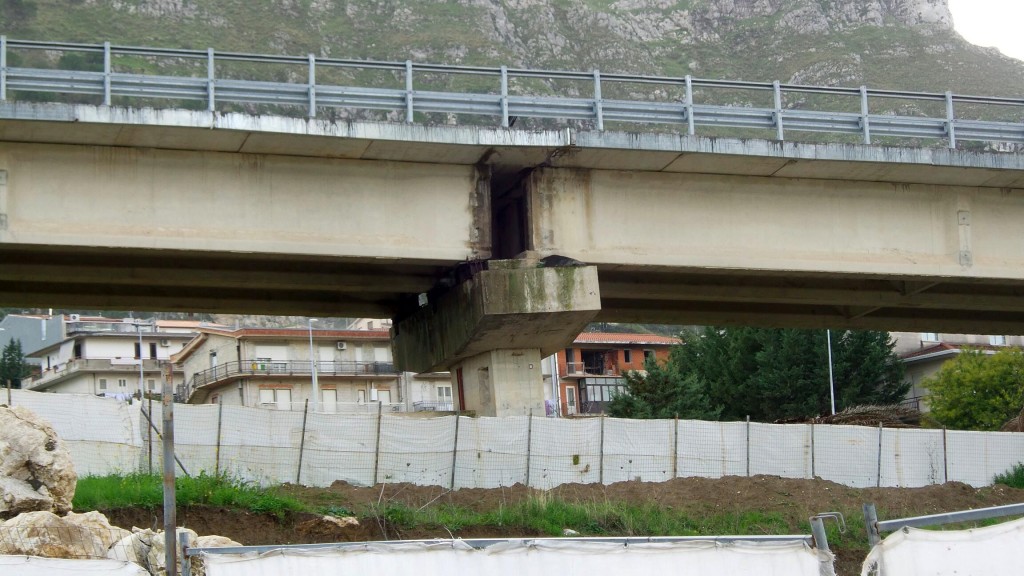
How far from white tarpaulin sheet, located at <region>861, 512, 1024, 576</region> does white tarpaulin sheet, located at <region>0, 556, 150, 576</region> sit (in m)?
5.86

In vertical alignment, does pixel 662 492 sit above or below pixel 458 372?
below

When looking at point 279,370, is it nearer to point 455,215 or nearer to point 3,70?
point 455,215

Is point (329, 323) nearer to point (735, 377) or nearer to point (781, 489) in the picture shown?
point (735, 377)

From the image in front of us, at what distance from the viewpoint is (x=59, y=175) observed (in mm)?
19078

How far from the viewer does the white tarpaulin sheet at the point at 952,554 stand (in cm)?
997

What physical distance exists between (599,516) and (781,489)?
16.6 ft

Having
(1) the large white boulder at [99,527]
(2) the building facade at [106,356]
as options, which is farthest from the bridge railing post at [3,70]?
(2) the building facade at [106,356]

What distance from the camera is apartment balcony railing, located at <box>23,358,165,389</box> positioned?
97.9 metres

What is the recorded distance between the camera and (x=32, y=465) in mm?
15156

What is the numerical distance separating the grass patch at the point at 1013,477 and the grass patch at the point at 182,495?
1679 cm

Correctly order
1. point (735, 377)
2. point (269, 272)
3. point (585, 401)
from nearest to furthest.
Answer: point (269, 272), point (735, 377), point (585, 401)

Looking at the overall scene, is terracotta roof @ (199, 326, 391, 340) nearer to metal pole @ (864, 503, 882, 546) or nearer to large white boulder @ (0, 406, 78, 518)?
large white boulder @ (0, 406, 78, 518)

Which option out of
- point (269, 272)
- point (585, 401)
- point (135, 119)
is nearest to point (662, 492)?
point (269, 272)

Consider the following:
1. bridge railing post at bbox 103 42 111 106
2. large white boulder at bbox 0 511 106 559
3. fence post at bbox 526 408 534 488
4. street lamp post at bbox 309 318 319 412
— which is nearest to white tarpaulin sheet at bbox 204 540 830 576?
large white boulder at bbox 0 511 106 559
